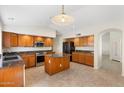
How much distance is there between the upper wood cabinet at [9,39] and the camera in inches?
203

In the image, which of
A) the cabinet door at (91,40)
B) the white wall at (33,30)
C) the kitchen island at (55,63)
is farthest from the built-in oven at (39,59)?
the cabinet door at (91,40)

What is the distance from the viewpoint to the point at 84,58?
6.68 metres

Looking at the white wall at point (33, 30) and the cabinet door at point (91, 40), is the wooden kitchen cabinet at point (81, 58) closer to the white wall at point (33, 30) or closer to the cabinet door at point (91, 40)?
the cabinet door at point (91, 40)

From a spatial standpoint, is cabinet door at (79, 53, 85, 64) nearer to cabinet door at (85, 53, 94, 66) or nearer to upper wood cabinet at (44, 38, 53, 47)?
cabinet door at (85, 53, 94, 66)

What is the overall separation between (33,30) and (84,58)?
3873 millimetres

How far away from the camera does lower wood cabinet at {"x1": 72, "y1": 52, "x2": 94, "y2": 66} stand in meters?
6.13

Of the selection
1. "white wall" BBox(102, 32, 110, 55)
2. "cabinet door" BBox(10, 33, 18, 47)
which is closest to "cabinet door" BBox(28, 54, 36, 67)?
"cabinet door" BBox(10, 33, 18, 47)

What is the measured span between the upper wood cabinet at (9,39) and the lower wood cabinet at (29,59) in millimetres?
834

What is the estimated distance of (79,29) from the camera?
23.6 feet

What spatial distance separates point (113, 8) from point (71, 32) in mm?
4579

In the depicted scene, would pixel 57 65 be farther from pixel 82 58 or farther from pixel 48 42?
pixel 48 42

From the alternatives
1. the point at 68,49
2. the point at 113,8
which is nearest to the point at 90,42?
the point at 68,49

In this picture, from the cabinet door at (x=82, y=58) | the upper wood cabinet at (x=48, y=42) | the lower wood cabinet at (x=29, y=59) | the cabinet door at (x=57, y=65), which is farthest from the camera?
the upper wood cabinet at (x=48, y=42)

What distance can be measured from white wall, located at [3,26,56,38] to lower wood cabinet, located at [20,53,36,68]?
1.41 meters
